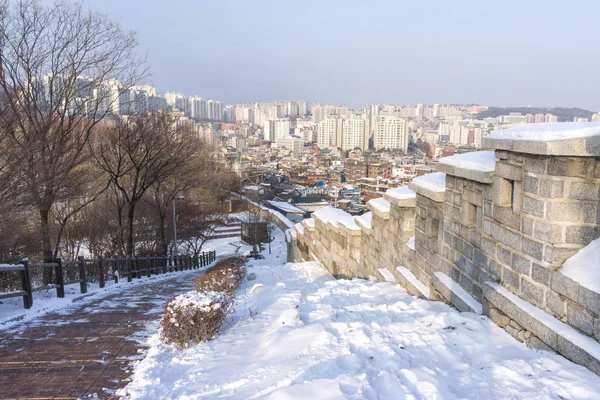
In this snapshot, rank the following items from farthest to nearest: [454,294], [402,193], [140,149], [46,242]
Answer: [140,149], [46,242], [402,193], [454,294]

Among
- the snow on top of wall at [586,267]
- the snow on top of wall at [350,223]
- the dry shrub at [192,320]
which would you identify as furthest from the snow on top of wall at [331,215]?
the snow on top of wall at [586,267]

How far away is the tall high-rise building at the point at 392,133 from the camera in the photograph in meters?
185

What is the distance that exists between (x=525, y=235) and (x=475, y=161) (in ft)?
3.62

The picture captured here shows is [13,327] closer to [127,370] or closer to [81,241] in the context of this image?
[127,370]

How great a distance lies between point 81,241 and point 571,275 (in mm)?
23755

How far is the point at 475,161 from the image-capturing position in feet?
16.1

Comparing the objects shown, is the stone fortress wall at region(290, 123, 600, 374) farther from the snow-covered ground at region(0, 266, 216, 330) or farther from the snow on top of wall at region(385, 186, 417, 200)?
the snow-covered ground at region(0, 266, 216, 330)

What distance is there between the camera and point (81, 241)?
920 inches

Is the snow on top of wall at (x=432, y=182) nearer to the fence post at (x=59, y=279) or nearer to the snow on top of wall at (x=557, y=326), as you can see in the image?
the snow on top of wall at (x=557, y=326)

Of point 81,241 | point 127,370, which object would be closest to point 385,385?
point 127,370

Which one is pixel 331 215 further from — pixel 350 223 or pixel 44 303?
pixel 44 303

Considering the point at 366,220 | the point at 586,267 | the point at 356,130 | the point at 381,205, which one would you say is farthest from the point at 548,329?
the point at 356,130

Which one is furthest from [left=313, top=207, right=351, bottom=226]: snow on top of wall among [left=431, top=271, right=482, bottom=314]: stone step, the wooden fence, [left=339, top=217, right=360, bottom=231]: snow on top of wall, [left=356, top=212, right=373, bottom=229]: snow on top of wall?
[left=431, top=271, right=482, bottom=314]: stone step

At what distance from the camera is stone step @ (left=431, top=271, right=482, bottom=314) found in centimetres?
501
